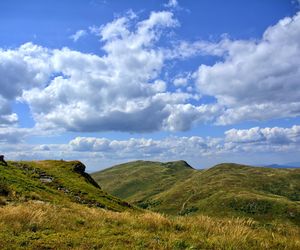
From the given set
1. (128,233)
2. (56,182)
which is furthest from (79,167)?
(128,233)

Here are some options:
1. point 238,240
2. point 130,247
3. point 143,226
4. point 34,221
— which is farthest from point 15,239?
point 238,240

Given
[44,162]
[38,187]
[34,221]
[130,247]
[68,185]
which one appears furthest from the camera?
[44,162]

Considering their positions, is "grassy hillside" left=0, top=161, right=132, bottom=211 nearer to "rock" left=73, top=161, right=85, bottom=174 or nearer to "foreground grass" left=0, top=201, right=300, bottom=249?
"rock" left=73, top=161, right=85, bottom=174

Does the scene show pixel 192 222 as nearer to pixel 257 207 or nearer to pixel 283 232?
pixel 283 232

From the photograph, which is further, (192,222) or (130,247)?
(192,222)

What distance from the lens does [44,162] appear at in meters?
74.1

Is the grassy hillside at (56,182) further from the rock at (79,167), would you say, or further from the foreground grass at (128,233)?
the foreground grass at (128,233)

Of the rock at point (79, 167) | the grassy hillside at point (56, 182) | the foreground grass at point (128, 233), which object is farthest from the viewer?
the rock at point (79, 167)

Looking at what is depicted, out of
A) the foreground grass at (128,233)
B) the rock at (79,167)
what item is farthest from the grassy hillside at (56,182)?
the foreground grass at (128,233)

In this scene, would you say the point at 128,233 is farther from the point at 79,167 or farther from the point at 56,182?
the point at 79,167

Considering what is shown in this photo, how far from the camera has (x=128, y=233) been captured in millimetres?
13891

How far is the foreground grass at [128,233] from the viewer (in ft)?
39.9

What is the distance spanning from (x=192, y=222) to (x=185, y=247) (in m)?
4.25

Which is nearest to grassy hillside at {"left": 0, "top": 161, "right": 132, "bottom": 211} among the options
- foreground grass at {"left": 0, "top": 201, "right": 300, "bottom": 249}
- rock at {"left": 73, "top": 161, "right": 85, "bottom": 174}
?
rock at {"left": 73, "top": 161, "right": 85, "bottom": 174}
